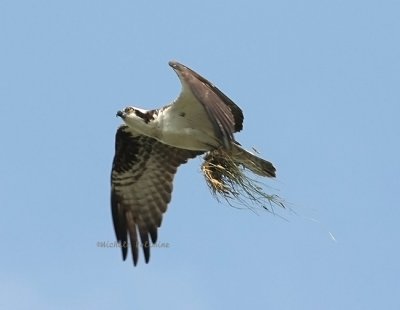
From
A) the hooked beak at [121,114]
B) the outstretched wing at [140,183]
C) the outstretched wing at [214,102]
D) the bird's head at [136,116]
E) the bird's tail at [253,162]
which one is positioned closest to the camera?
the outstretched wing at [214,102]

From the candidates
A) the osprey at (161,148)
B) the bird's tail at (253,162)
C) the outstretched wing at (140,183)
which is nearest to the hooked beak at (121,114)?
the osprey at (161,148)

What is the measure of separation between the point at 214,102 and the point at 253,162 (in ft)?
3.82

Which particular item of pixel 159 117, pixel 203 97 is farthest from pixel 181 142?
pixel 203 97

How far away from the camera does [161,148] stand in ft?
45.4

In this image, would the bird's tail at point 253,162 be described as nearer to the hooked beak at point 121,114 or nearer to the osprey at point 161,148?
the osprey at point 161,148

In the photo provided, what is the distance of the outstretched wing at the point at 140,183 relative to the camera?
45.0 feet

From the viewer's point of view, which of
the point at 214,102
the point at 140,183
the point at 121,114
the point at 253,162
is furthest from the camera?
the point at 140,183

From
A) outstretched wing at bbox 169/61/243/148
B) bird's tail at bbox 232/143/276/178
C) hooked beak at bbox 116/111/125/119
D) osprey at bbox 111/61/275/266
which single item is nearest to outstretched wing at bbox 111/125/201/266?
osprey at bbox 111/61/275/266

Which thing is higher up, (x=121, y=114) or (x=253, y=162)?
(x=121, y=114)

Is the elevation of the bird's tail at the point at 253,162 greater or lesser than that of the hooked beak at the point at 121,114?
lesser

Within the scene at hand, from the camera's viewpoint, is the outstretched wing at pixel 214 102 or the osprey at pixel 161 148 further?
the osprey at pixel 161 148

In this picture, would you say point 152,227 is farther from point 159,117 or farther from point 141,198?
point 159,117

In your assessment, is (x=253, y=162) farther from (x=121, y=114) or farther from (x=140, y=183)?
(x=140, y=183)

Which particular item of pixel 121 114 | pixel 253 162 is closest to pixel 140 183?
pixel 121 114
